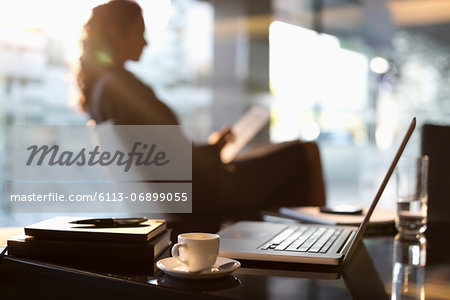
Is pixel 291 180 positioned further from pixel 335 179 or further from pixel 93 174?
pixel 335 179

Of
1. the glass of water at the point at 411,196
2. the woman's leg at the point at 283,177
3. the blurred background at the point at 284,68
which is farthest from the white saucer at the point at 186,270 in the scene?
the blurred background at the point at 284,68

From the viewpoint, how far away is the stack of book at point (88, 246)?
2.56 feet

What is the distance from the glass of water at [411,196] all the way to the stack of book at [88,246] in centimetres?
57

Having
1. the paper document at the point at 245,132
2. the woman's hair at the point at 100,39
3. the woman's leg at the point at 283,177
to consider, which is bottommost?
the woman's leg at the point at 283,177

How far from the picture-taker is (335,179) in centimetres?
605

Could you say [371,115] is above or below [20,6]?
below

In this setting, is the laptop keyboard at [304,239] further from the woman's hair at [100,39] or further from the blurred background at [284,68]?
the blurred background at [284,68]

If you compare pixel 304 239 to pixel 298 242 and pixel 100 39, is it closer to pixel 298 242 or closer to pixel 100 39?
pixel 298 242

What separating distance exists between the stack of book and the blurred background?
2.29m

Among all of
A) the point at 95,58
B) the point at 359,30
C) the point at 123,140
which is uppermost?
the point at 359,30

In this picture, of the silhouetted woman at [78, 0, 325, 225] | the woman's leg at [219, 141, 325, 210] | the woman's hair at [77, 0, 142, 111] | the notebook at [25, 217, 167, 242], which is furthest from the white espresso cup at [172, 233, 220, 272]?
the woman's leg at [219, 141, 325, 210]

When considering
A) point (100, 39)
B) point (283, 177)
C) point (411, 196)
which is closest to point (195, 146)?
point (283, 177)

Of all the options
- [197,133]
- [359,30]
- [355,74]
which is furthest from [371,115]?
[197,133]

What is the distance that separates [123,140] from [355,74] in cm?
475
